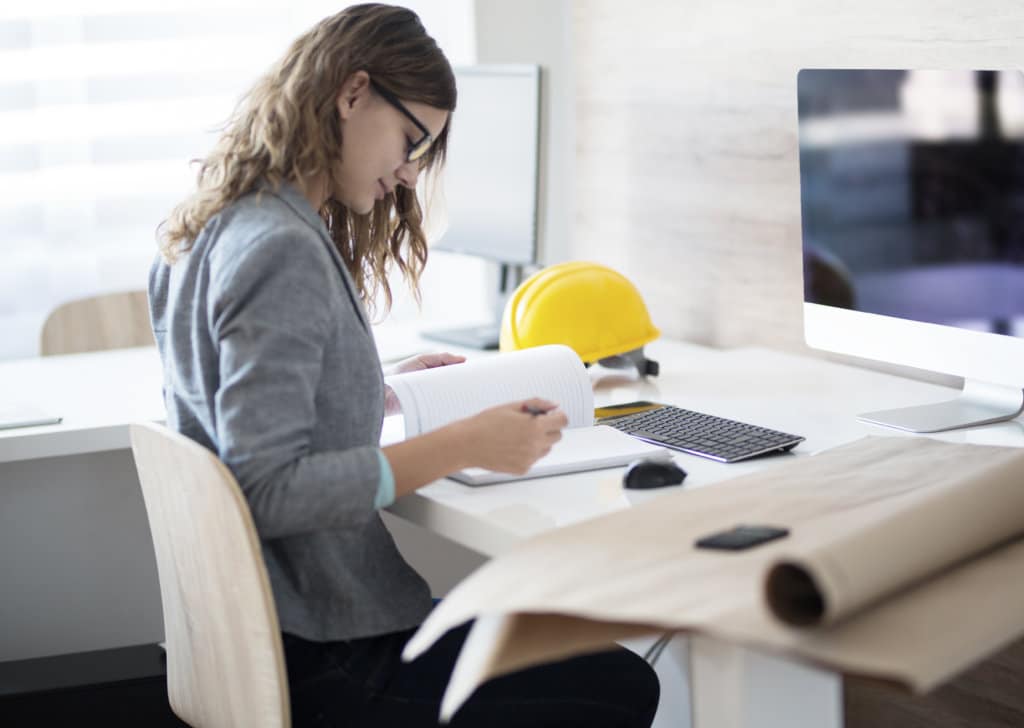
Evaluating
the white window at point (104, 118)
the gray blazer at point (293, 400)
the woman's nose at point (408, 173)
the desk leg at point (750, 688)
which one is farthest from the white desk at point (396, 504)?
the white window at point (104, 118)

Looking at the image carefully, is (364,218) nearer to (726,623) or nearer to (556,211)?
(726,623)

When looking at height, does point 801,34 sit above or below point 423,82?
above

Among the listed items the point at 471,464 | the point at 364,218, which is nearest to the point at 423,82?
→ the point at 364,218

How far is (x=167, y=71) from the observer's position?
2629mm

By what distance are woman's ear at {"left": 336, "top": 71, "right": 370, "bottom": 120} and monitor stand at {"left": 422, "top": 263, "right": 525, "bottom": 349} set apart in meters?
0.91

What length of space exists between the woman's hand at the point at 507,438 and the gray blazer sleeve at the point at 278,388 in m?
0.12

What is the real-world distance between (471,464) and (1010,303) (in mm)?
662

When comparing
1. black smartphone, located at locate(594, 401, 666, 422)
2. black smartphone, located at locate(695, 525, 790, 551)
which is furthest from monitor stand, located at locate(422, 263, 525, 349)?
black smartphone, located at locate(695, 525, 790, 551)

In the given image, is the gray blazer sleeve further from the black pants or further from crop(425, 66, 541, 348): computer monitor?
crop(425, 66, 541, 348): computer monitor

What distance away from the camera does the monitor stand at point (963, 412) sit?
5.09 ft

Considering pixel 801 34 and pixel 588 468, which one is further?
pixel 801 34

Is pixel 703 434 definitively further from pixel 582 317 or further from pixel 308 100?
pixel 308 100

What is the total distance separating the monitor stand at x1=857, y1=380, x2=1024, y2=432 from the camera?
5.09 feet

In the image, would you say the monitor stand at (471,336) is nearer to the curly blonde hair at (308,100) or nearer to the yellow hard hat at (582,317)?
the yellow hard hat at (582,317)
